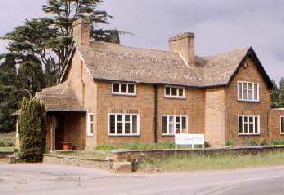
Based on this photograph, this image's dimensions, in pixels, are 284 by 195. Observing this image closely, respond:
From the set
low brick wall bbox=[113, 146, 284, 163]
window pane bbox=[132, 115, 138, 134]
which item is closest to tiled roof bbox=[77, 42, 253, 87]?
window pane bbox=[132, 115, 138, 134]

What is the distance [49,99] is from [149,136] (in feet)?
26.3

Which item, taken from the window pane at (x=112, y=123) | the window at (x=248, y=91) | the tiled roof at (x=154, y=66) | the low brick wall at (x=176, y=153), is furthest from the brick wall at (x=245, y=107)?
the window pane at (x=112, y=123)

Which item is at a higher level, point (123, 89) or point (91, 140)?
point (123, 89)

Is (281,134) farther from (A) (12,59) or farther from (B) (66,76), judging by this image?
(A) (12,59)

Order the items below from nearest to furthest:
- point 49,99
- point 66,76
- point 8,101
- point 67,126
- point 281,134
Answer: point 49,99
point 67,126
point 66,76
point 281,134
point 8,101

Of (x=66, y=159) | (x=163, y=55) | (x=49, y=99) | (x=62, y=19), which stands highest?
(x=62, y=19)

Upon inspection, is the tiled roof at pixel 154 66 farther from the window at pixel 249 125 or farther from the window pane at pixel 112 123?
the window at pixel 249 125

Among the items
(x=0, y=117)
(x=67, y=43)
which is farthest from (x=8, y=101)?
(x=67, y=43)

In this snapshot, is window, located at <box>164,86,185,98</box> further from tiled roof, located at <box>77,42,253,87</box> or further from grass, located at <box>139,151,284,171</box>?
grass, located at <box>139,151,284,171</box>

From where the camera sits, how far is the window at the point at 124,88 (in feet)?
113

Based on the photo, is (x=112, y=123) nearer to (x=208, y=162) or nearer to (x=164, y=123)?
(x=164, y=123)

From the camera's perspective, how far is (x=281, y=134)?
41.3m

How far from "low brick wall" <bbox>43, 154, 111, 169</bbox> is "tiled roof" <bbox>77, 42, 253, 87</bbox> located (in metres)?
7.79

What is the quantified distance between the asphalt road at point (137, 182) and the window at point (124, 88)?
1297cm
